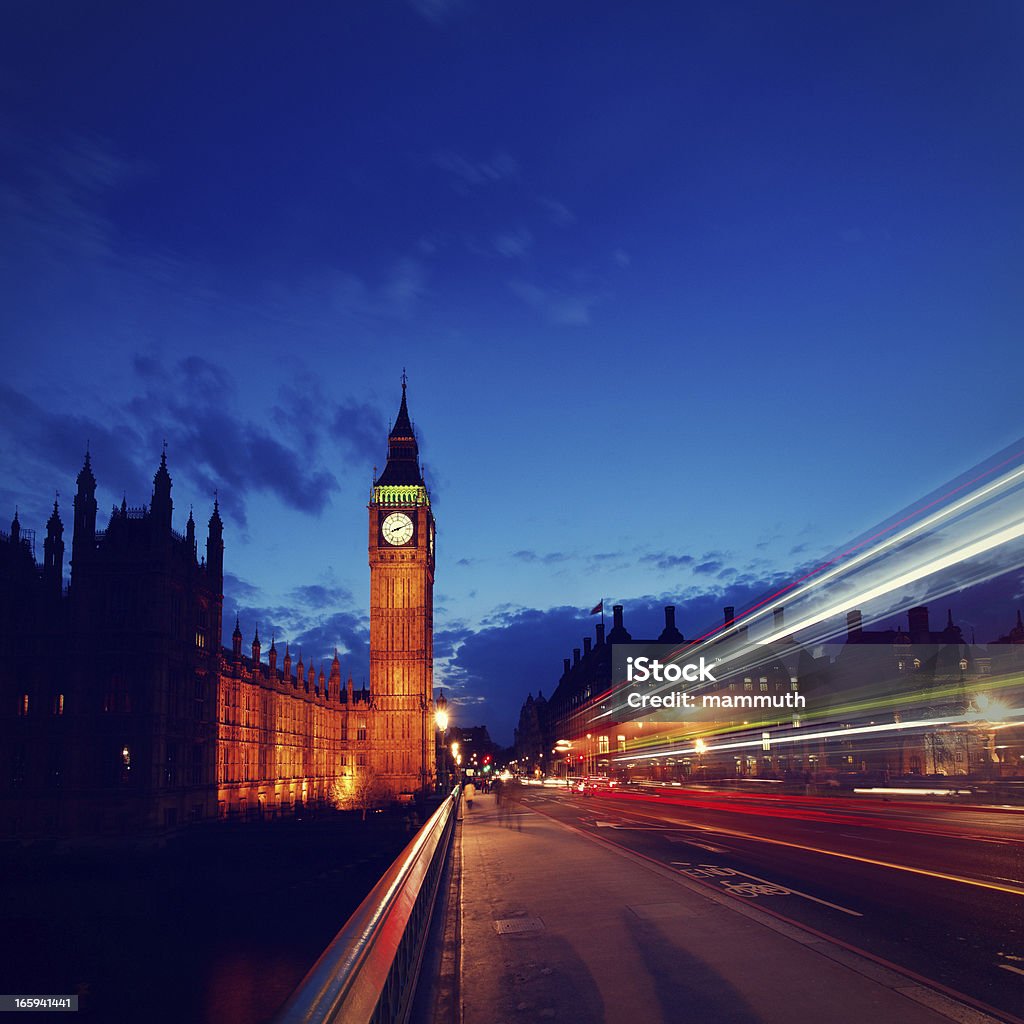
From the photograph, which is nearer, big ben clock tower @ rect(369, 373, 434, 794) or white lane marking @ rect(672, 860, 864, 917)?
white lane marking @ rect(672, 860, 864, 917)

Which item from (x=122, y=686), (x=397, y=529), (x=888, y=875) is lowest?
(x=888, y=875)

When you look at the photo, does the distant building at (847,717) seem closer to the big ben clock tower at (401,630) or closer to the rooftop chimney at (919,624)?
the rooftop chimney at (919,624)

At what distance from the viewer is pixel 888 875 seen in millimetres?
17562

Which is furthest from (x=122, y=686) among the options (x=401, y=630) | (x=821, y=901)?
(x=401, y=630)

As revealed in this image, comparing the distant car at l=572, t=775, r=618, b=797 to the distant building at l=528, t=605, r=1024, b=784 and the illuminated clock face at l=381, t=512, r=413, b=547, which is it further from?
the illuminated clock face at l=381, t=512, r=413, b=547

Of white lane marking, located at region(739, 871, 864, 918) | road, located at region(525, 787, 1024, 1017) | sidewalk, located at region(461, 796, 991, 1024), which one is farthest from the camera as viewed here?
white lane marking, located at region(739, 871, 864, 918)

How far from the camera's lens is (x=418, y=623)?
398ft

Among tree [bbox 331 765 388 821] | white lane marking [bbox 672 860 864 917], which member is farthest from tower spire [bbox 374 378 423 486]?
white lane marking [bbox 672 860 864 917]

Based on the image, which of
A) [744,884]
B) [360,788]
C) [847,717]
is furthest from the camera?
[360,788]

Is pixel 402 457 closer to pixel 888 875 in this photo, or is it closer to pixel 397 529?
pixel 397 529

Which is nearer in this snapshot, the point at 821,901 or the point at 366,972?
the point at 366,972

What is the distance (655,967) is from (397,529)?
383ft

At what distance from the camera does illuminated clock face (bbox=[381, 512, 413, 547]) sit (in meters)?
125

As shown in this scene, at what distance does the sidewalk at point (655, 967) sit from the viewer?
8586mm
